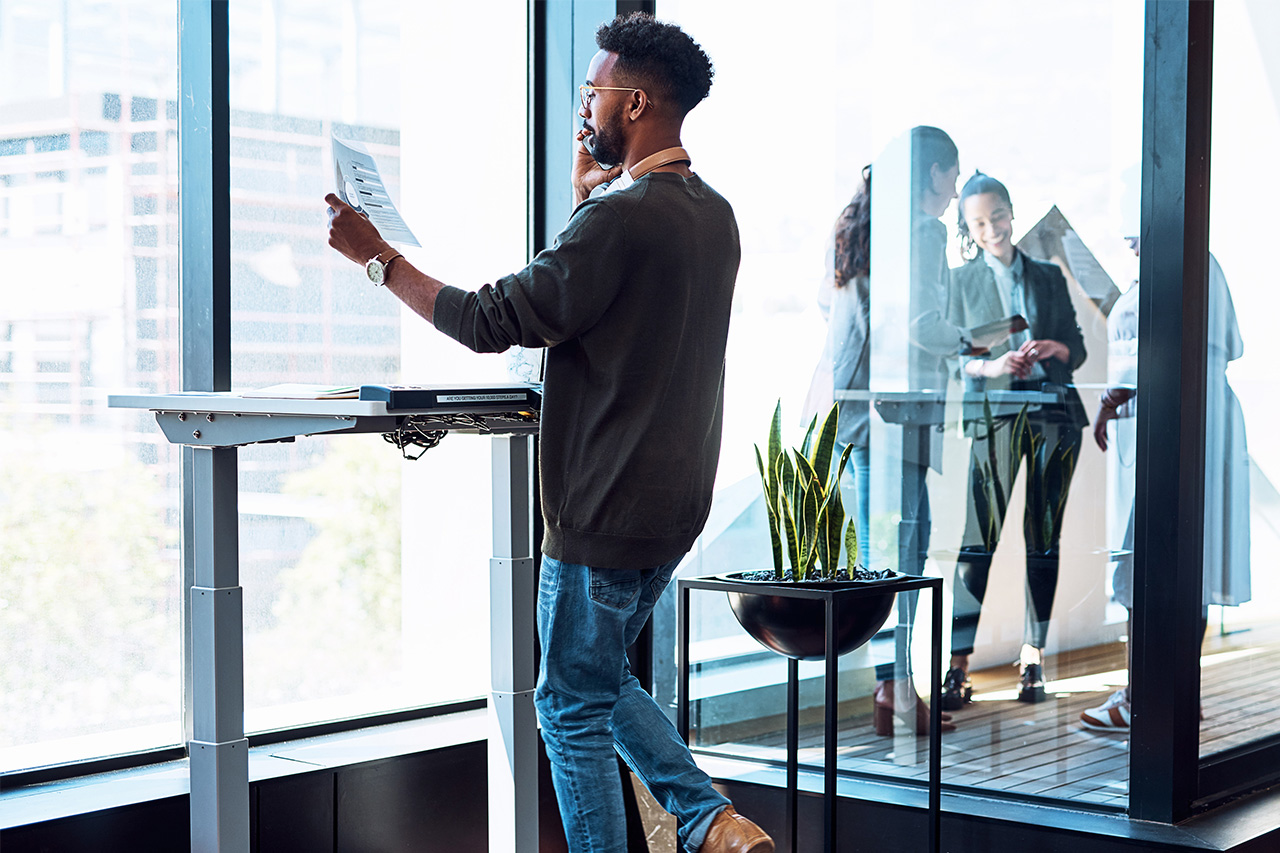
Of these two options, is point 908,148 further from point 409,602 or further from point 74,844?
point 74,844

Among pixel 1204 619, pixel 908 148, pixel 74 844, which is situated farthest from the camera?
pixel 908 148

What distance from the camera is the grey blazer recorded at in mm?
3000

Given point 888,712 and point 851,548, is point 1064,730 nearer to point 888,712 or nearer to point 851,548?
point 888,712

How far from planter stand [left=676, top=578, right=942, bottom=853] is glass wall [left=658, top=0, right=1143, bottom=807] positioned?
11.7 inches

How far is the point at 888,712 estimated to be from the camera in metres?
3.21

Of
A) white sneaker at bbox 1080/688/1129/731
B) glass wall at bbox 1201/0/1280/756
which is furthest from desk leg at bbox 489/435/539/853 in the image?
glass wall at bbox 1201/0/1280/756

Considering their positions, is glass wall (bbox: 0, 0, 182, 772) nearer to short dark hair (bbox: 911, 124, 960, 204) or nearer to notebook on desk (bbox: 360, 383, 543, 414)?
notebook on desk (bbox: 360, 383, 543, 414)

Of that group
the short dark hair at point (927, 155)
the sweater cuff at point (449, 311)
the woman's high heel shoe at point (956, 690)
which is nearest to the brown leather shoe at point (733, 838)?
the woman's high heel shoe at point (956, 690)

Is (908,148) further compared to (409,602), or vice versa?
(409,602)

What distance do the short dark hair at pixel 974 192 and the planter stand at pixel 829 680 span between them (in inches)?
32.2

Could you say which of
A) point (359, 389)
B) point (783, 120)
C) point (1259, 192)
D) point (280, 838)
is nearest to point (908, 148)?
point (783, 120)

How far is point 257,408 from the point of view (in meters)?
2.20

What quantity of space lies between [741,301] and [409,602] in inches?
45.9

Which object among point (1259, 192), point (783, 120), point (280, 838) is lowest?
point (280, 838)
